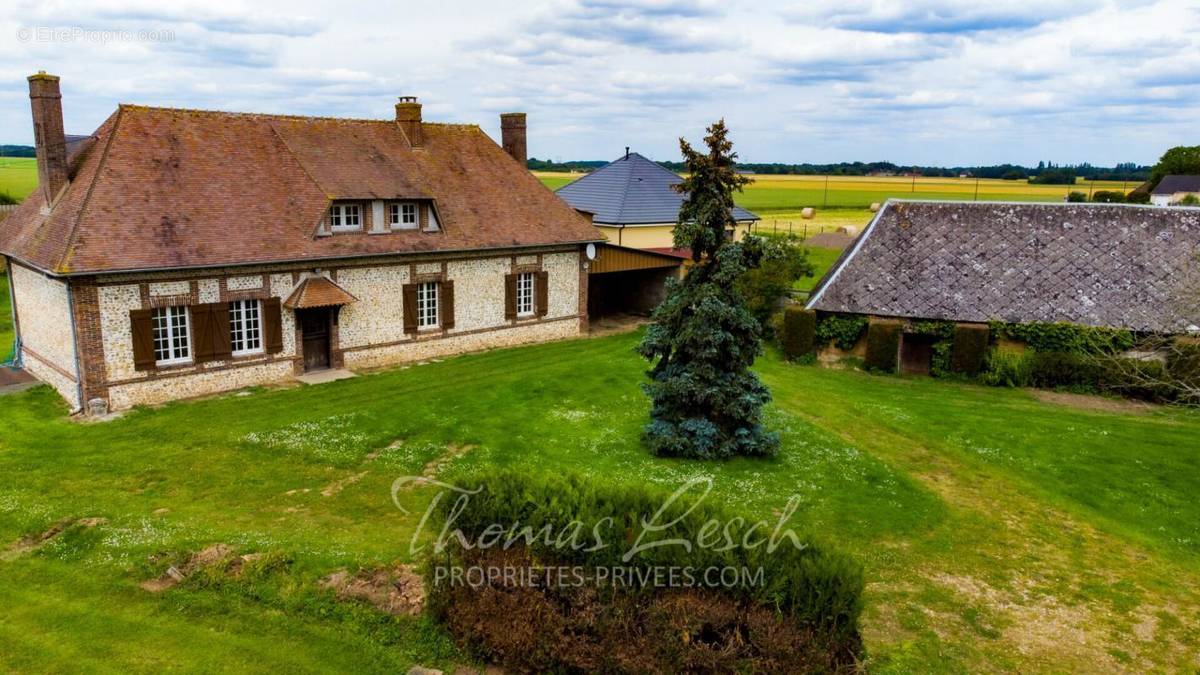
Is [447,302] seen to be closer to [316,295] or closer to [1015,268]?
[316,295]

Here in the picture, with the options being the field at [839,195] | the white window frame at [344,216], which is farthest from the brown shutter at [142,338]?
the field at [839,195]

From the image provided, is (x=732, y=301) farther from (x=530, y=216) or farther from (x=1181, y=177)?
(x=1181, y=177)

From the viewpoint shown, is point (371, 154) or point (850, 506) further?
point (371, 154)

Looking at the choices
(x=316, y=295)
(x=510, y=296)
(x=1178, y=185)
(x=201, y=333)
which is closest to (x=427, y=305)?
(x=510, y=296)

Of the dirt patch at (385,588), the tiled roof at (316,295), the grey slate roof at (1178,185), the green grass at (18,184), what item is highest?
the grey slate roof at (1178,185)

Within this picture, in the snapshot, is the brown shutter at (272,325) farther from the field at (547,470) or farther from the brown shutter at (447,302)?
the brown shutter at (447,302)

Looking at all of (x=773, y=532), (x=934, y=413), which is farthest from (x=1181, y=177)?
(x=773, y=532)

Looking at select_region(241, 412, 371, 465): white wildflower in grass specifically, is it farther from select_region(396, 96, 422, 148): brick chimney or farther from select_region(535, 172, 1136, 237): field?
select_region(535, 172, 1136, 237): field
